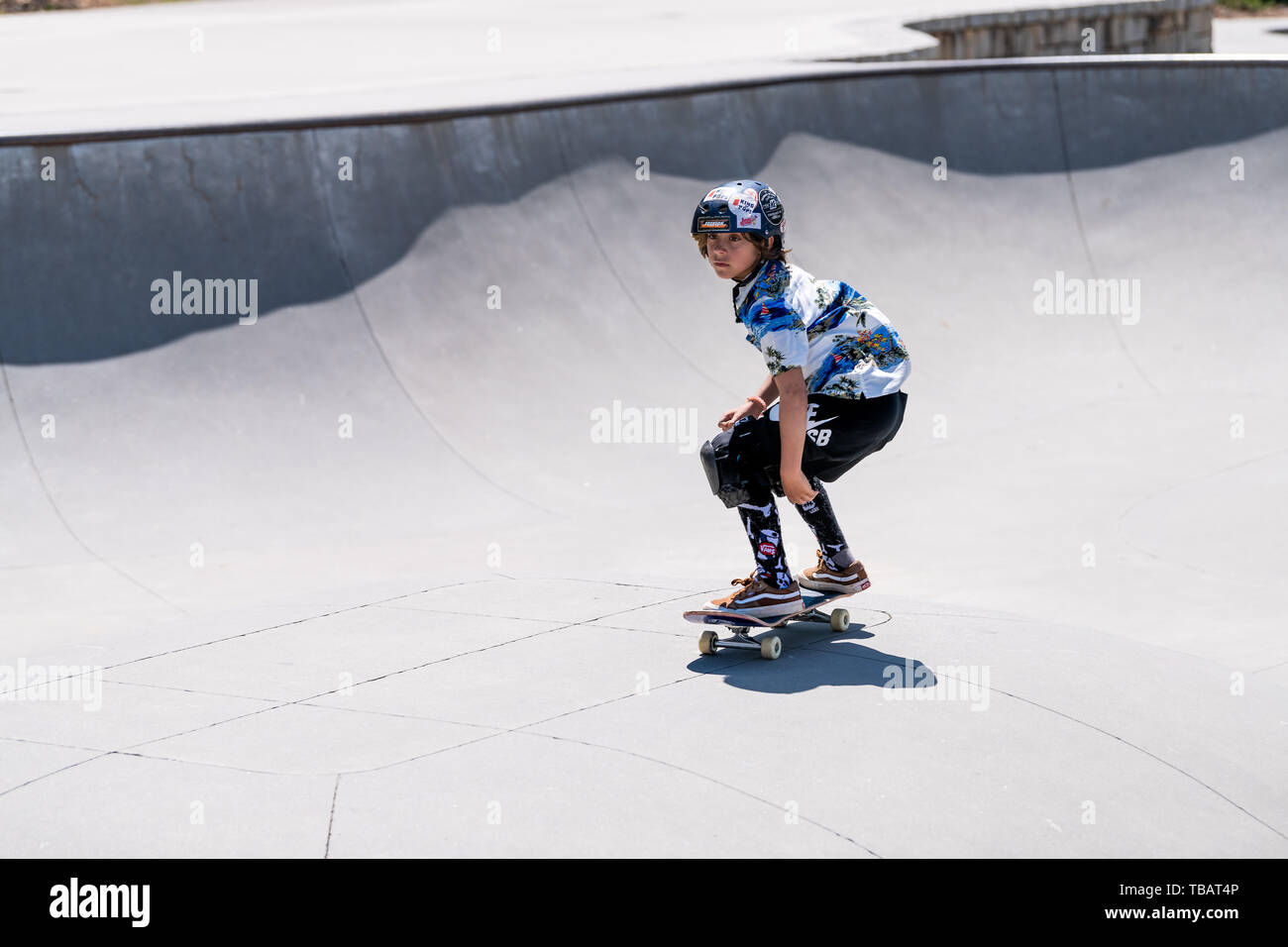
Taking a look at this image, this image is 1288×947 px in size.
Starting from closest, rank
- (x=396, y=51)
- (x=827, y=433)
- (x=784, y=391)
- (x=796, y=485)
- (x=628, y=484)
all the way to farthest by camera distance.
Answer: (x=784, y=391) < (x=796, y=485) < (x=827, y=433) < (x=628, y=484) < (x=396, y=51)

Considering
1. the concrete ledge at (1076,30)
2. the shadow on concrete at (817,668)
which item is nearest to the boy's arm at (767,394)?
the shadow on concrete at (817,668)

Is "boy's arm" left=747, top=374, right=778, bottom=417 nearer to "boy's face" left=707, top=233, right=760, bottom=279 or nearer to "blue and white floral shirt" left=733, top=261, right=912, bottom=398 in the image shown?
"blue and white floral shirt" left=733, top=261, right=912, bottom=398

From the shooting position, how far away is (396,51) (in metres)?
16.5

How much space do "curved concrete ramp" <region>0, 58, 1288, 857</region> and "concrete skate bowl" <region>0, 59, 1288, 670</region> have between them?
35 millimetres

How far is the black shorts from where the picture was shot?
4.63 m

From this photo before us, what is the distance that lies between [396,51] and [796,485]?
530 inches

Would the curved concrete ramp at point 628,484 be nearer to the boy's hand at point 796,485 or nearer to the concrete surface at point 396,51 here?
the boy's hand at point 796,485

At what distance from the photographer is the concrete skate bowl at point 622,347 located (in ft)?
23.9

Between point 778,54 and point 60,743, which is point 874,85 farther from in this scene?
point 60,743

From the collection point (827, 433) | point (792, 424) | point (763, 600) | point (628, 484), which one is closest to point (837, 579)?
point (763, 600)

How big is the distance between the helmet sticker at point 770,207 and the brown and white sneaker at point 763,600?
4.10ft

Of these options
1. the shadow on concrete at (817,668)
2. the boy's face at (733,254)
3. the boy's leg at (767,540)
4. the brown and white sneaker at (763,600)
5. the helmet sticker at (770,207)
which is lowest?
the shadow on concrete at (817,668)

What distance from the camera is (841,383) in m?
4.72

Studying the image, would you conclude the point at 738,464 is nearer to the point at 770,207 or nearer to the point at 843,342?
the point at 843,342
